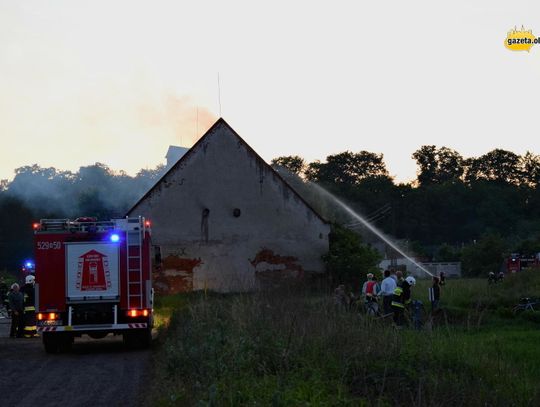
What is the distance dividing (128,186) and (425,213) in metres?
64.3

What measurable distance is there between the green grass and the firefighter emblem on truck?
5068 millimetres

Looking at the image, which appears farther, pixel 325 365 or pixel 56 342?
pixel 56 342

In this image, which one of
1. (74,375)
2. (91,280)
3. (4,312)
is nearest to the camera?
(74,375)

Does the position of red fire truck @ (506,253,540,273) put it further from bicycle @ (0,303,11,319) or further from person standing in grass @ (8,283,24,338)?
person standing in grass @ (8,283,24,338)

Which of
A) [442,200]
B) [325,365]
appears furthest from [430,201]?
[325,365]

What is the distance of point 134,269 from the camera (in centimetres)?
1816

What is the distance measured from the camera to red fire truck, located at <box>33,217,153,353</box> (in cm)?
1792

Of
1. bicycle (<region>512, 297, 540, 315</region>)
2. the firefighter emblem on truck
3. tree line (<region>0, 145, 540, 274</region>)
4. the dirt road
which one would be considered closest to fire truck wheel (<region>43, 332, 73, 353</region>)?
the dirt road

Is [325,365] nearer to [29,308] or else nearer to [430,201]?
[29,308]

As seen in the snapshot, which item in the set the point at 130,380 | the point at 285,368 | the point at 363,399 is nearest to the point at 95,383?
the point at 130,380

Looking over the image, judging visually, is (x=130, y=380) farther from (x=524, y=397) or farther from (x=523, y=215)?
(x=523, y=215)

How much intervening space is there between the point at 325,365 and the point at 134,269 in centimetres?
893

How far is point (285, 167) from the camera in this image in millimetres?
107125

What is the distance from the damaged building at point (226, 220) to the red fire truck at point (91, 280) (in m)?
16.0
